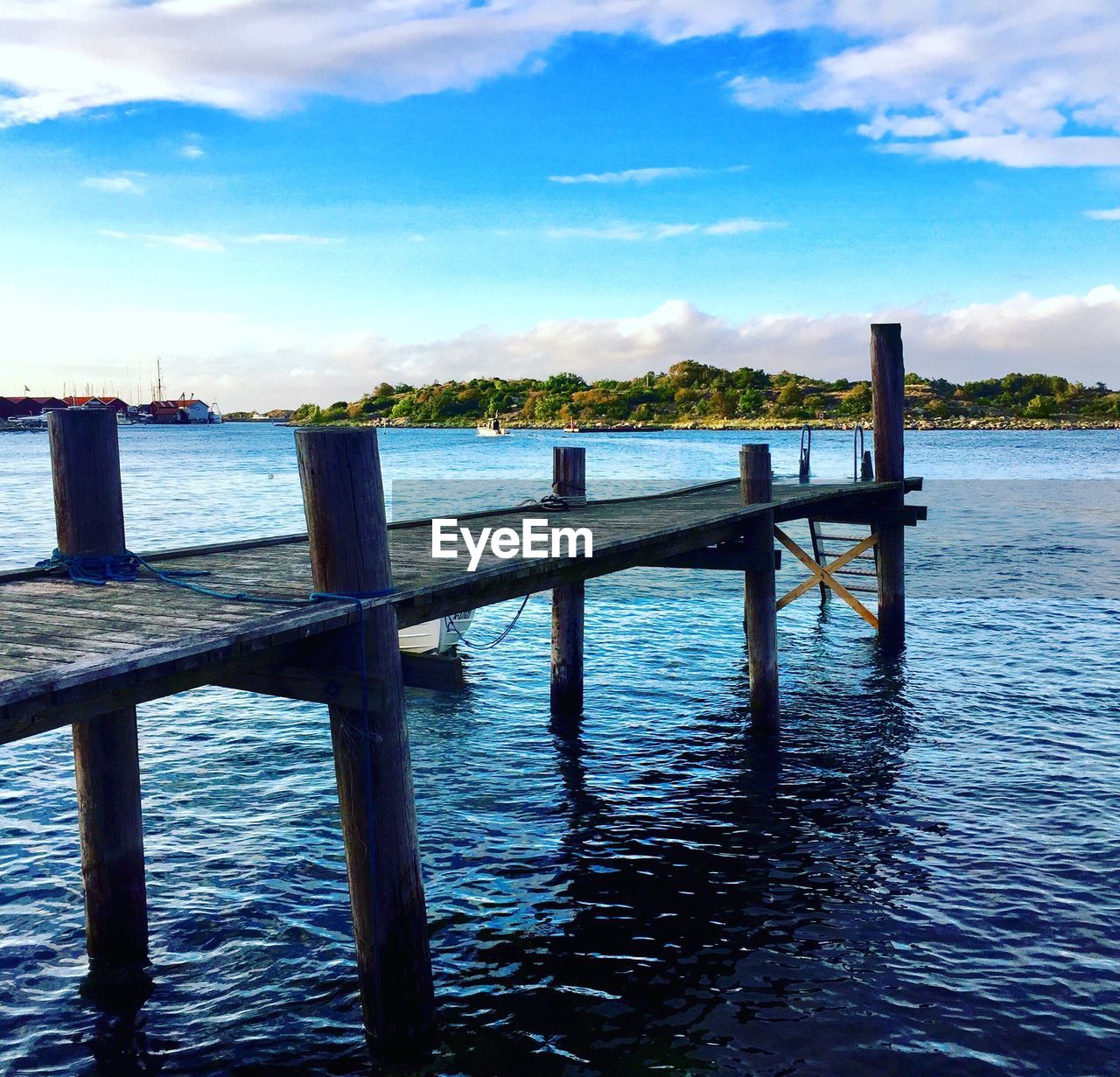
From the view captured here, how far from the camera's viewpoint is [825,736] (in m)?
13.2

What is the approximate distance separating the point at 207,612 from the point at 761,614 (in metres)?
8.07

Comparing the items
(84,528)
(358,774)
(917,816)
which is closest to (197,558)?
(84,528)

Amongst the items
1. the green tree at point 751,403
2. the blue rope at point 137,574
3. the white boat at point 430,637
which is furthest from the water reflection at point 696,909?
the green tree at point 751,403

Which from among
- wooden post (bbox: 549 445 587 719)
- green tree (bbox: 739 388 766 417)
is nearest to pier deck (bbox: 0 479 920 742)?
wooden post (bbox: 549 445 587 719)

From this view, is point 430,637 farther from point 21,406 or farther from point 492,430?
point 21,406

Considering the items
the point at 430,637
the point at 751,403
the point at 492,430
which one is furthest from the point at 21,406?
the point at 430,637

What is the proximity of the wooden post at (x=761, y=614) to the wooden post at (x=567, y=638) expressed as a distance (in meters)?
2.23

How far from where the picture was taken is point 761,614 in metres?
12.9

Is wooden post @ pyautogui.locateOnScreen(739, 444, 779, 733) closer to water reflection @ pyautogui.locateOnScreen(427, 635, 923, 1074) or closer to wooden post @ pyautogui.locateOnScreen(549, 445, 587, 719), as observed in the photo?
water reflection @ pyautogui.locateOnScreen(427, 635, 923, 1074)

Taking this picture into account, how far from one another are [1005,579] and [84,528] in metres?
24.5

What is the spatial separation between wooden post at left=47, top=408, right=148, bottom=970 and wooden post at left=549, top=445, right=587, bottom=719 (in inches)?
272

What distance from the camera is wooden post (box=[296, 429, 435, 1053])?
20.2ft

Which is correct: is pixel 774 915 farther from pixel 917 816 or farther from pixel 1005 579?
pixel 1005 579

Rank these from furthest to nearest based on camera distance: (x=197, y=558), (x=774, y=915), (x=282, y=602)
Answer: (x=197, y=558)
(x=774, y=915)
(x=282, y=602)
